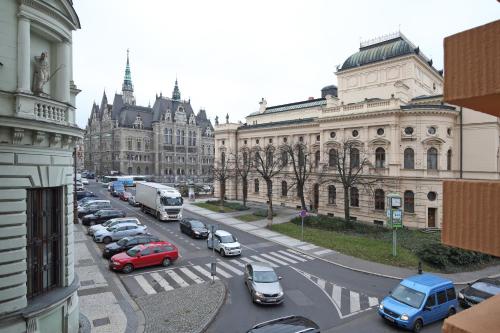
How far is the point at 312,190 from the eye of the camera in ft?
156

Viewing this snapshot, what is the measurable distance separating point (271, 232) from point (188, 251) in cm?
1067

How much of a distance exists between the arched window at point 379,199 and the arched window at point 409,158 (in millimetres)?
4078

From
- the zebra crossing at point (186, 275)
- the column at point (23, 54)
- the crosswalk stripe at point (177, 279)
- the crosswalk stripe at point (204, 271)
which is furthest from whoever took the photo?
the crosswalk stripe at point (204, 271)

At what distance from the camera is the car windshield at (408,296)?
47.9ft

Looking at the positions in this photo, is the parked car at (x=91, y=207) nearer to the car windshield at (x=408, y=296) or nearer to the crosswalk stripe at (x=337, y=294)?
the crosswalk stripe at (x=337, y=294)

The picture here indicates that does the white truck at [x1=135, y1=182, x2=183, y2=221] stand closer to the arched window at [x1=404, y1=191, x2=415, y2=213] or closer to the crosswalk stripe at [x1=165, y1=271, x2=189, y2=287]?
the crosswalk stripe at [x1=165, y1=271, x2=189, y2=287]

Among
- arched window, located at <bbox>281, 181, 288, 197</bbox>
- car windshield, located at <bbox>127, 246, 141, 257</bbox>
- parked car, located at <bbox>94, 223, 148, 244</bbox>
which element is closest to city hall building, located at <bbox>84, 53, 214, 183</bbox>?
arched window, located at <bbox>281, 181, 288, 197</bbox>

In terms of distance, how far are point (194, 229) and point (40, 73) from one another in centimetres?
2229

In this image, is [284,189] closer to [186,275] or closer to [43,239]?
[186,275]

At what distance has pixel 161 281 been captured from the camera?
19516 millimetres

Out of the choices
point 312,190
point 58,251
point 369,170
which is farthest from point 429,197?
point 58,251

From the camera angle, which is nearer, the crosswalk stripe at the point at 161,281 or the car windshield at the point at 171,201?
the crosswalk stripe at the point at 161,281

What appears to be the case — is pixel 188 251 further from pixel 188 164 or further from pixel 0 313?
pixel 188 164

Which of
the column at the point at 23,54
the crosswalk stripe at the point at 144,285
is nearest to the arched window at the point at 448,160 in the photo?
the crosswalk stripe at the point at 144,285
